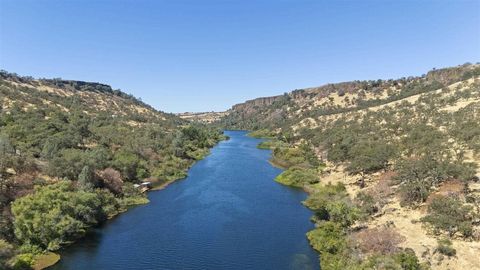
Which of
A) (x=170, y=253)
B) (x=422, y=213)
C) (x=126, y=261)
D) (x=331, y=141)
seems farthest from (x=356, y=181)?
(x=126, y=261)

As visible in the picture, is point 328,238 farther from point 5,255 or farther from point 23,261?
point 5,255

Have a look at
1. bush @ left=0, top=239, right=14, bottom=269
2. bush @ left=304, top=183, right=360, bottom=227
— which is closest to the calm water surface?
bush @ left=304, top=183, right=360, bottom=227

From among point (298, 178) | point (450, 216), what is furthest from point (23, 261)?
point (298, 178)

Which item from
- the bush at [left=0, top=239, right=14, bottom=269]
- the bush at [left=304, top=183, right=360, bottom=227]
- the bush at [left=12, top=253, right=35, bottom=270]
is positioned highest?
the bush at [left=0, top=239, right=14, bottom=269]

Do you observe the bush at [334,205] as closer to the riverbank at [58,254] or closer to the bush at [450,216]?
the bush at [450,216]

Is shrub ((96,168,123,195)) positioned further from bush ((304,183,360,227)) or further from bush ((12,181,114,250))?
bush ((304,183,360,227))

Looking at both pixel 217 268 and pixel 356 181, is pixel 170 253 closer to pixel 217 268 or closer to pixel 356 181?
pixel 217 268
